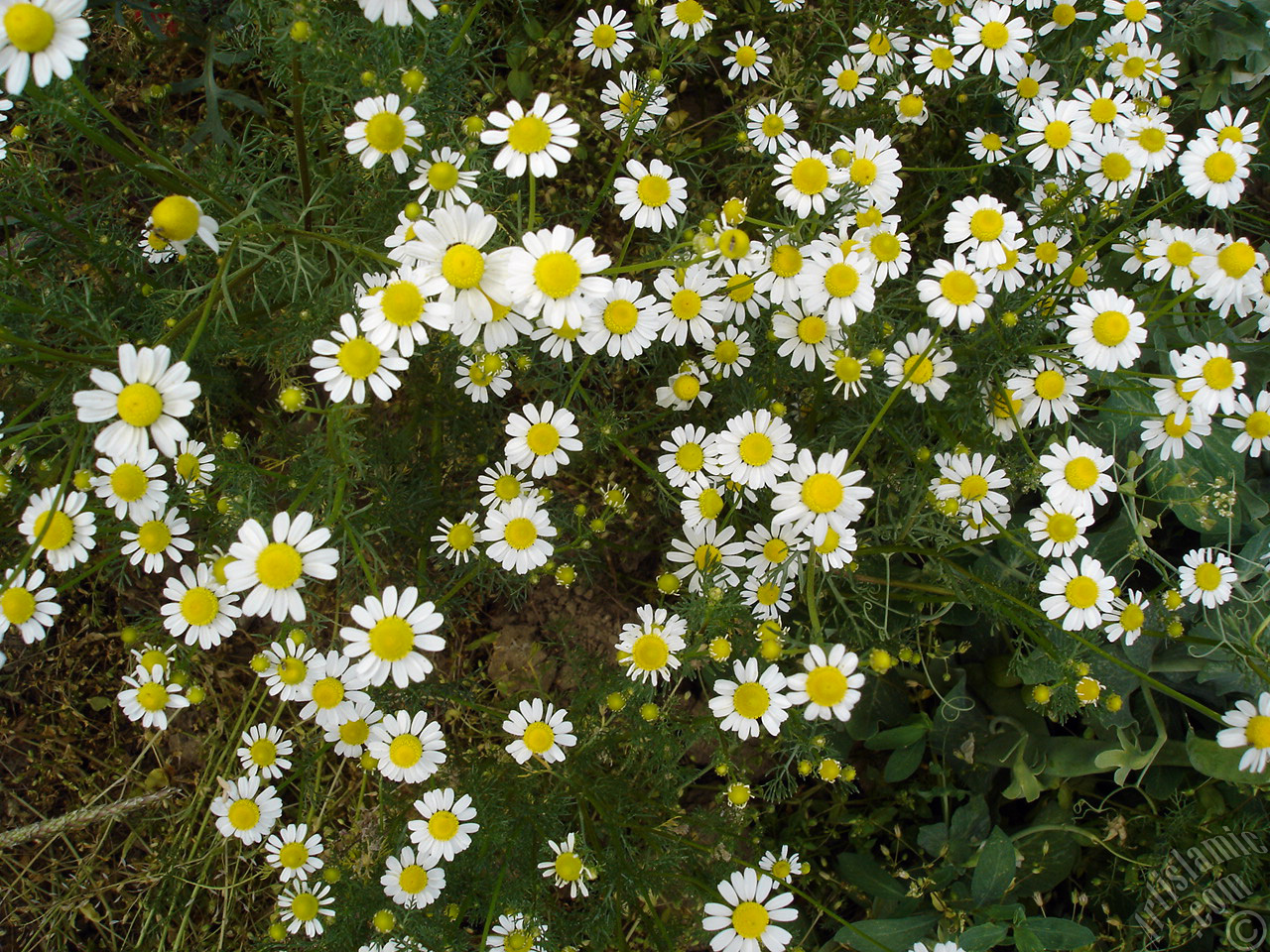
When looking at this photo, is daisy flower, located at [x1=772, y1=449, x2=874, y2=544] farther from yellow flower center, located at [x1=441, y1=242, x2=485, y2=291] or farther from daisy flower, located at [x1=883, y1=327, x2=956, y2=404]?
yellow flower center, located at [x1=441, y1=242, x2=485, y2=291]

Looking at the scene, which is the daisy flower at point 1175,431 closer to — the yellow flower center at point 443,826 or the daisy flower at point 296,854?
the yellow flower center at point 443,826

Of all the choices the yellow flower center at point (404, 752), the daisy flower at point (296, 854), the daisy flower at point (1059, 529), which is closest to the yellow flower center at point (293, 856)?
the daisy flower at point (296, 854)

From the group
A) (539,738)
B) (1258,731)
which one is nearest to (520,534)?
(539,738)

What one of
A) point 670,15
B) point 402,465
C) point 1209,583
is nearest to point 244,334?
point 402,465

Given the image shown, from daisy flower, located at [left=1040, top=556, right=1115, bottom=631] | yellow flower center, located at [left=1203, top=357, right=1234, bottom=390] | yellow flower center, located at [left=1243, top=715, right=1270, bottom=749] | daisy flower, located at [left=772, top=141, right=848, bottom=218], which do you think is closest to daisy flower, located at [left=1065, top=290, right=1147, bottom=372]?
yellow flower center, located at [left=1203, top=357, right=1234, bottom=390]

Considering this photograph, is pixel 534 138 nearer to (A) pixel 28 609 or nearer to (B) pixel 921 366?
(B) pixel 921 366

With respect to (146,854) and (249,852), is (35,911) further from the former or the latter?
(249,852)
